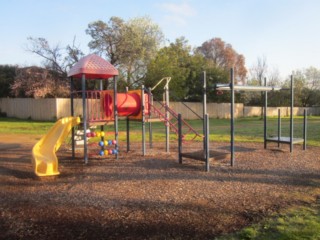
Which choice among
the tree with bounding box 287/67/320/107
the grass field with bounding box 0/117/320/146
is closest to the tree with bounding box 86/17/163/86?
the grass field with bounding box 0/117/320/146

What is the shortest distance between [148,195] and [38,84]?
1018 inches

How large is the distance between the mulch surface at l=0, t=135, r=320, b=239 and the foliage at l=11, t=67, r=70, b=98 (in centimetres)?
2038

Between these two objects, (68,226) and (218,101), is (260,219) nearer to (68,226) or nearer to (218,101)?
(68,226)

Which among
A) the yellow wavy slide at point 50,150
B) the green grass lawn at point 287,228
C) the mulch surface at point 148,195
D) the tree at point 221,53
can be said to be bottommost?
the mulch surface at point 148,195

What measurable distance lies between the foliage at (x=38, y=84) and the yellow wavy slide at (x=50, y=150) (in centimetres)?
2083

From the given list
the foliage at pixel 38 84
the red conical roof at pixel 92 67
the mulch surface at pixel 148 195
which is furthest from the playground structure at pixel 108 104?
the foliage at pixel 38 84

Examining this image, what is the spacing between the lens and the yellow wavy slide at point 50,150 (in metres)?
7.42

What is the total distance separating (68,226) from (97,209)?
0.74 m

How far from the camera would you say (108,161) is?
9.05m

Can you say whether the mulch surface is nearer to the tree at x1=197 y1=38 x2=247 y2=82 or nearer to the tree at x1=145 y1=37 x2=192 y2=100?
the tree at x1=145 y1=37 x2=192 y2=100

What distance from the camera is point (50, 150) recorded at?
8172 millimetres

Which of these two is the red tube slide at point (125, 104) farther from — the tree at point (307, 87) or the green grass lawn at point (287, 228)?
the tree at point (307, 87)

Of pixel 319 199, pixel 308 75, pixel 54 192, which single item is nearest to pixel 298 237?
pixel 319 199

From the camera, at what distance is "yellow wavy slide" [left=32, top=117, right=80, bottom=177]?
7.42 meters
